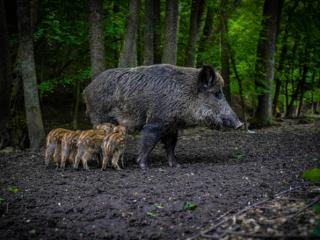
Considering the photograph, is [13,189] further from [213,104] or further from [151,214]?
[213,104]

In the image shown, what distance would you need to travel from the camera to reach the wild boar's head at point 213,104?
8562mm

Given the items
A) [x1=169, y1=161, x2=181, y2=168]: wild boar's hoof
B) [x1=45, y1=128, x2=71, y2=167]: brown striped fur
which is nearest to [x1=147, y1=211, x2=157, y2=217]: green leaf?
[x1=169, y1=161, x2=181, y2=168]: wild boar's hoof

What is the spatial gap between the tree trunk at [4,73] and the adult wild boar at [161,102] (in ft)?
9.24

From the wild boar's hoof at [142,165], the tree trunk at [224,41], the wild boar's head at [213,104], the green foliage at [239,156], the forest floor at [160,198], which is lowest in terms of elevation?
the green foliage at [239,156]

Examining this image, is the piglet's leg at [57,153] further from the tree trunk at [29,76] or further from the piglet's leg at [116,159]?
the tree trunk at [29,76]

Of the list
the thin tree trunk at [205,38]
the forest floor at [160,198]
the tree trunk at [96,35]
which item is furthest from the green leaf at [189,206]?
the thin tree trunk at [205,38]

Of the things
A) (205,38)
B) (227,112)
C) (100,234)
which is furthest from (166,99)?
(205,38)

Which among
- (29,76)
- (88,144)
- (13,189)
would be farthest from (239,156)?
(29,76)

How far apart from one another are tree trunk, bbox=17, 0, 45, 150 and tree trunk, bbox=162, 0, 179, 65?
327 cm

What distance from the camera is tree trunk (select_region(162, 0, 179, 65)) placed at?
10.9 meters

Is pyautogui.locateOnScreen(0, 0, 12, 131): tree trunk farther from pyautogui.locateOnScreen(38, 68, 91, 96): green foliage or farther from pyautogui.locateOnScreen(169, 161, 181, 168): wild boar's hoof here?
pyautogui.locateOnScreen(169, 161, 181, 168): wild boar's hoof

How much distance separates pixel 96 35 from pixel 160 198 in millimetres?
5350

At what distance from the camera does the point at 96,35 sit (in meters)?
10.1

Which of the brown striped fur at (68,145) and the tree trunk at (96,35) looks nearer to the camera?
the brown striped fur at (68,145)
